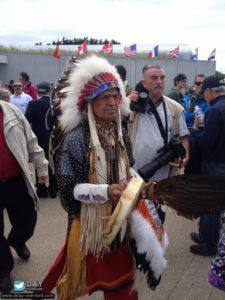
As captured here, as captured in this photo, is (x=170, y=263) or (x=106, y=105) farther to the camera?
(x=170, y=263)

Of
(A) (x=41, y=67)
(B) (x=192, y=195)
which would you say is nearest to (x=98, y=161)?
(B) (x=192, y=195)

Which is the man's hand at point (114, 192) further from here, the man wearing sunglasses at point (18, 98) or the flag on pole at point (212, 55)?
the flag on pole at point (212, 55)

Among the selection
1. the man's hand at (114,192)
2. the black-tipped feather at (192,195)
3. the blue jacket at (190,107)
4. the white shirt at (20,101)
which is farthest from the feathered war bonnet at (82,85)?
the white shirt at (20,101)

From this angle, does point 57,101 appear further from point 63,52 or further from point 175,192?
point 63,52

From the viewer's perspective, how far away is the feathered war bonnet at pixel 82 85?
182 centimetres

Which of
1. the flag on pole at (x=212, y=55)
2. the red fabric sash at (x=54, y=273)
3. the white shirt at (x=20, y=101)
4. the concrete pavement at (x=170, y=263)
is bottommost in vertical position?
the concrete pavement at (x=170, y=263)

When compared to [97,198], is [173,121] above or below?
above

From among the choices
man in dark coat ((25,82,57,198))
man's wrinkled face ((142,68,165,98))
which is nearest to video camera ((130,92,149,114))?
man's wrinkled face ((142,68,165,98))

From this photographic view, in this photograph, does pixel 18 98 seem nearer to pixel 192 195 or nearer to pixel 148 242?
pixel 148 242

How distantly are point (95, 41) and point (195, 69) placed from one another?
3597 centimetres

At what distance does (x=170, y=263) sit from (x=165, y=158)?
1184 mm

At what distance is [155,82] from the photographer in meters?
2.79

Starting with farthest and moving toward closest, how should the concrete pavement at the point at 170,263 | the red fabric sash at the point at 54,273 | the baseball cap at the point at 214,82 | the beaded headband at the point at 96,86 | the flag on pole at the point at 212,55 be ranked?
the flag on pole at the point at 212,55 → the baseball cap at the point at 214,82 → the concrete pavement at the point at 170,263 → the red fabric sash at the point at 54,273 → the beaded headband at the point at 96,86

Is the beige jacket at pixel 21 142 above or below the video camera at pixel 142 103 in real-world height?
below
